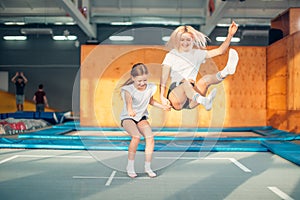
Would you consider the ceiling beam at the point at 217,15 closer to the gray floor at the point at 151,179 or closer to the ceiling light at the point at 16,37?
the gray floor at the point at 151,179

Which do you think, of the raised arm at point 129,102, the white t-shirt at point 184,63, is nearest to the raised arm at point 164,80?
the white t-shirt at point 184,63

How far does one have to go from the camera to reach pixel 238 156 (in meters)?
4.65

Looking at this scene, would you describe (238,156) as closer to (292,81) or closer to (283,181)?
(283,181)

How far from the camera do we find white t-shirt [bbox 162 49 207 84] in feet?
8.70

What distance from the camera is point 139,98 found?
9.34 feet

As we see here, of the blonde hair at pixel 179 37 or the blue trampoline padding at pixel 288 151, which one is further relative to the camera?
the blue trampoline padding at pixel 288 151

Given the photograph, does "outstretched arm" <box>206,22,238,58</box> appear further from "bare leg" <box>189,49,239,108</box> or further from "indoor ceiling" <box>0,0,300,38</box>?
"indoor ceiling" <box>0,0,300,38</box>

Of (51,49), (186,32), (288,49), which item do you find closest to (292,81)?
(288,49)

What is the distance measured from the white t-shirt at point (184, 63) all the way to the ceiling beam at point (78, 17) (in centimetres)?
770

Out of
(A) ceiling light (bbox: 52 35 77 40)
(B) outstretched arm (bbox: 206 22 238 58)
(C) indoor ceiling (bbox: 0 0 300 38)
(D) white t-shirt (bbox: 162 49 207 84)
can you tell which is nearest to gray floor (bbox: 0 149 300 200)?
(D) white t-shirt (bbox: 162 49 207 84)

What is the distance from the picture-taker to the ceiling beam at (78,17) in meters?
10.0

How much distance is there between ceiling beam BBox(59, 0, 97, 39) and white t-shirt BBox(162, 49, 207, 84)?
770 centimetres

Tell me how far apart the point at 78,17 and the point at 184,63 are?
Result: 385 inches

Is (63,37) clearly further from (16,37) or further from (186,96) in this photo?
(186,96)
